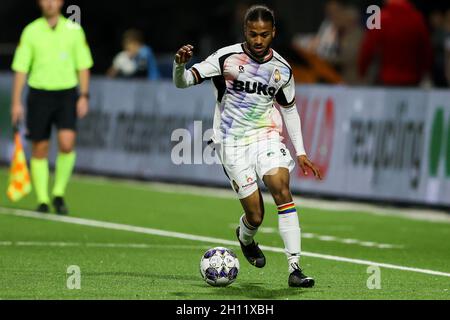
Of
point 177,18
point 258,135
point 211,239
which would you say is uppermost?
point 177,18

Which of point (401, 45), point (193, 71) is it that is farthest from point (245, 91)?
point (401, 45)

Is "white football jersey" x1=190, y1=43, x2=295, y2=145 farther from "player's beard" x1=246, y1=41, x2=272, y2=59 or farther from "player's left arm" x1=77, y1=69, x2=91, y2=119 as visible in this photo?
"player's left arm" x1=77, y1=69, x2=91, y2=119

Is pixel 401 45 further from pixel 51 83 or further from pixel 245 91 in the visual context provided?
pixel 245 91

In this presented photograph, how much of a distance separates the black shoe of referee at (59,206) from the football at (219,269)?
21.9 feet

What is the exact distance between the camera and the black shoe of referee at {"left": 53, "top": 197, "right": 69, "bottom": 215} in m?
17.2

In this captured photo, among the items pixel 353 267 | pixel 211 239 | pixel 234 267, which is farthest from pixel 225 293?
pixel 211 239

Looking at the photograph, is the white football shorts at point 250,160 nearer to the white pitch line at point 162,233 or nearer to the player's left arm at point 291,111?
the player's left arm at point 291,111

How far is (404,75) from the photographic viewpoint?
19.7m

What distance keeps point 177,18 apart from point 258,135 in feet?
76.1

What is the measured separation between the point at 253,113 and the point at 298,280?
4.65 feet

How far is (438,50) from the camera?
2348 cm

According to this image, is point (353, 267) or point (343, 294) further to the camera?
point (353, 267)
